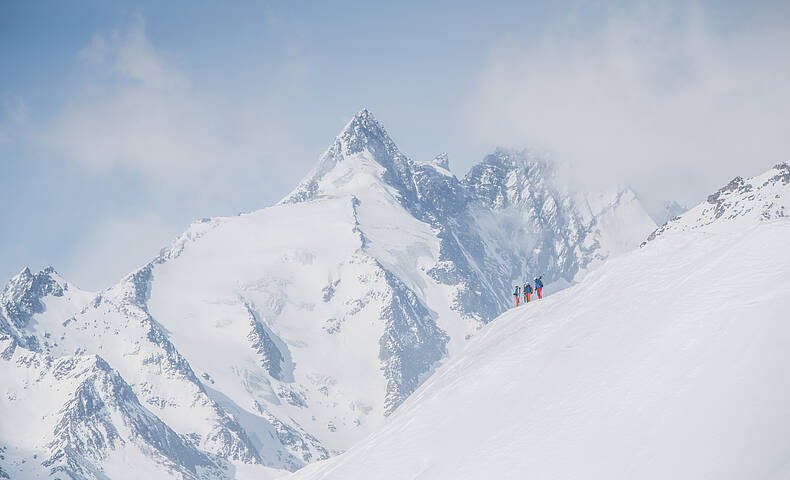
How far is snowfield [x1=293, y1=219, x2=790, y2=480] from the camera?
80.2 ft

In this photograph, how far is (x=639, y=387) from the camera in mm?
27297

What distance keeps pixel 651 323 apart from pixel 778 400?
6231 mm

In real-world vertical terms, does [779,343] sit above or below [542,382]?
below

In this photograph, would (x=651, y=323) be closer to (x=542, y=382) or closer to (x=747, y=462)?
(x=542, y=382)

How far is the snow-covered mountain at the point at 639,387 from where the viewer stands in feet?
80.3

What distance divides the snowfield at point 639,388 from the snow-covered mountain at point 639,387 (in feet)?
0.15

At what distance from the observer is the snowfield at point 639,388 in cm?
2445

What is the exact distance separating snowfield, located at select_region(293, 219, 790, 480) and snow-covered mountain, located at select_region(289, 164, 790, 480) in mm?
45

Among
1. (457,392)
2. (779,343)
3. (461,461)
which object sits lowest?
(779,343)

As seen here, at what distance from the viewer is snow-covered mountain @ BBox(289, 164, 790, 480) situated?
2447cm

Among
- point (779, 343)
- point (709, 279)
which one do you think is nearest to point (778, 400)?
point (779, 343)

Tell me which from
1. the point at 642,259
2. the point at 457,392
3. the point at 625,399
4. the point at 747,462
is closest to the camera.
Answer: the point at 747,462

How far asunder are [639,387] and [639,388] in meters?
0.04

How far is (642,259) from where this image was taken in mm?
35531
